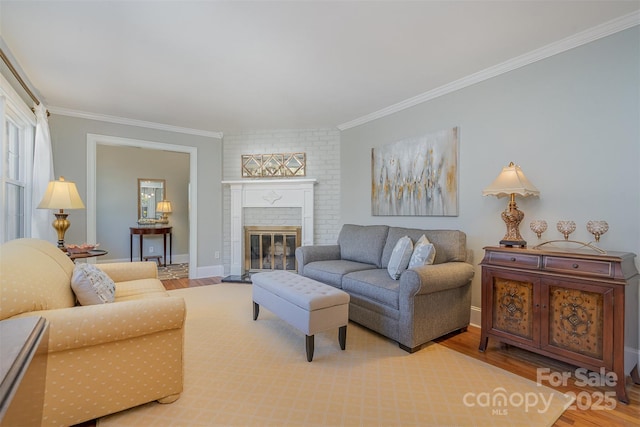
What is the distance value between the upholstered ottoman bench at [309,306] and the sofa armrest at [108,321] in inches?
33.7

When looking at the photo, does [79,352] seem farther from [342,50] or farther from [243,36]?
[342,50]

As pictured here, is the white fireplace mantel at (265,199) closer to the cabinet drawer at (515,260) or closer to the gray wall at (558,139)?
the gray wall at (558,139)

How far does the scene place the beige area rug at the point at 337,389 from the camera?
159 centimetres

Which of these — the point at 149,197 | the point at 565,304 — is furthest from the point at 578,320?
the point at 149,197

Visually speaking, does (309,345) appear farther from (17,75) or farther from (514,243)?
(17,75)

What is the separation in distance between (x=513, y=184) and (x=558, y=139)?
A: 0.55 m

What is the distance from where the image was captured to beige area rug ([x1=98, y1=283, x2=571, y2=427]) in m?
1.59

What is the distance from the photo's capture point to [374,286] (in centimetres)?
→ 263

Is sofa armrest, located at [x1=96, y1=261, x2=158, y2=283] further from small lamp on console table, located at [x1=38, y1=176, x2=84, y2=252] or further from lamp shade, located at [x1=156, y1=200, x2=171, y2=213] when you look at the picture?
lamp shade, located at [x1=156, y1=200, x2=171, y2=213]

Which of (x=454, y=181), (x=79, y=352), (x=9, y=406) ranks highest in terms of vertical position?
(x=454, y=181)

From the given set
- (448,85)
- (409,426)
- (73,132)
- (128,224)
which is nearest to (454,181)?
(448,85)

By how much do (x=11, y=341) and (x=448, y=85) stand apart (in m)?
3.60

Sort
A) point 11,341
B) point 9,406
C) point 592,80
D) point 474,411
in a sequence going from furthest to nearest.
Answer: point 592,80, point 474,411, point 11,341, point 9,406

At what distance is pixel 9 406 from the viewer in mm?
537
